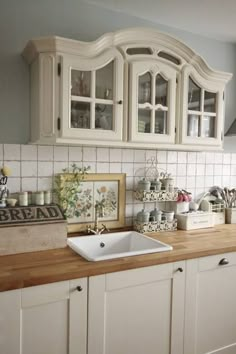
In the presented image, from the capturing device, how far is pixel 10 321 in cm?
126

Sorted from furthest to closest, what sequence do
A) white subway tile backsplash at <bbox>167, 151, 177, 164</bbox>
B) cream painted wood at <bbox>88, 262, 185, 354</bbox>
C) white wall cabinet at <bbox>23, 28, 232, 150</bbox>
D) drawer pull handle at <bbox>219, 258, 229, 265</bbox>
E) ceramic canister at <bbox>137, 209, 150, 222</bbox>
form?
1. white subway tile backsplash at <bbox>167, 151, 177, 164</bbox>
2. ceramic canister at <bbox>137, 209, 150, 222</bbox>
3. drawer pull handle at <bbox>219, 258, 229, 265</bbox>
4. white wall cabinet at <bbox>23, 28, 232, 150</bbox>
5. cream painted wood at <bbox>88, 262, 185, 354</bbox>

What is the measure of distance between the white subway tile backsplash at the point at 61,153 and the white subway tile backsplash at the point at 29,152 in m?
0.12

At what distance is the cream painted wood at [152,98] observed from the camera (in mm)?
1834

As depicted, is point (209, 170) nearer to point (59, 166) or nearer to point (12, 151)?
point (59, 166)

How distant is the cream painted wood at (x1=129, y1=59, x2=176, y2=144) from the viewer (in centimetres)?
183

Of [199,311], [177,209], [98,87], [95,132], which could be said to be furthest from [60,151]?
[199,311]

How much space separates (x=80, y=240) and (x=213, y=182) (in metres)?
1.29

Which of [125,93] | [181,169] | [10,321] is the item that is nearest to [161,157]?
[181,169]

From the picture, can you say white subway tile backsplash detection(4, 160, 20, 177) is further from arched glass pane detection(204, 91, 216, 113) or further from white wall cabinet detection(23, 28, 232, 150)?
arched glass pane detection(204, 91, 216, 113)

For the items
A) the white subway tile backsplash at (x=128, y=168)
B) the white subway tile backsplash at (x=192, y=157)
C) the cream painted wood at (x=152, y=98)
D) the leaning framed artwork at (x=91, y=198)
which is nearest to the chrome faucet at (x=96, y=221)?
the leaning framed artwork at (x=91, y=198)

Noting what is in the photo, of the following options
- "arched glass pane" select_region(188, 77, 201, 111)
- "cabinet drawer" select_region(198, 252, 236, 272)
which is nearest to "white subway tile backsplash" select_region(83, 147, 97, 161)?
"arched glass pane" select_region(188, 77, 201, 111)

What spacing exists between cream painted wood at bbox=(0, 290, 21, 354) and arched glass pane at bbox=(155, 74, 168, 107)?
4.41ft

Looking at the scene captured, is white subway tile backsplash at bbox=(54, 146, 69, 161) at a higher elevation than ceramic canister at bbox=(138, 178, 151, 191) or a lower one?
higher

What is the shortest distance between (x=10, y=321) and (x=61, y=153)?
3.36ft
